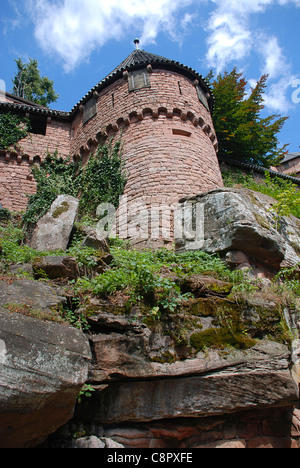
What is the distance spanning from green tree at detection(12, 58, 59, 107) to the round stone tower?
39.9ft

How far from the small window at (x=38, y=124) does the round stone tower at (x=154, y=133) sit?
58.3 inches

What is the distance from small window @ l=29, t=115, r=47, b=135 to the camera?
13094mm

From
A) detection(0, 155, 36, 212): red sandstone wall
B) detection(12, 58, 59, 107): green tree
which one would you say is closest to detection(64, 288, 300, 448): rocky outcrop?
detection(0, 155, 36, 212): red sandstone wall

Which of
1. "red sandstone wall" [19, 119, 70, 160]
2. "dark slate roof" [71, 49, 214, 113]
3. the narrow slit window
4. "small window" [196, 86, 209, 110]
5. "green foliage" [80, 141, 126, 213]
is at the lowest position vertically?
"green foliage" [80, 141, 126, 213]

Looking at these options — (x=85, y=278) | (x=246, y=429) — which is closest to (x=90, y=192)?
(x=85, y=278)

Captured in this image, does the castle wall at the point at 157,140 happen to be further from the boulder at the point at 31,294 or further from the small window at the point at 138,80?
the boulder at the point at 31,294

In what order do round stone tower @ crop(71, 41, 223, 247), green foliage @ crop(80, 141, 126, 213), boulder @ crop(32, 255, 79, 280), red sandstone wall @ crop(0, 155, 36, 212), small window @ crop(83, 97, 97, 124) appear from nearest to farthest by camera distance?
boulder @ crop(32, 255, 79, 280)
round stone tower @ crop(71, 41, 223, 247)
green foliage @ crop(80, 141, 126, 213)
red sandstone wall @ crop(0, 155, 36, 212)
small window @ crop(83, 97, 97, 124)

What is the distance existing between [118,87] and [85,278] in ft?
28.7

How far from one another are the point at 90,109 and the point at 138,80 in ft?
6.96

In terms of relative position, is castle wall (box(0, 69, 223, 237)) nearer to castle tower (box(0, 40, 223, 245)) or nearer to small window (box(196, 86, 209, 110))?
castle tower (box(0, 40, 223, 245))

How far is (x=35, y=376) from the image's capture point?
2707 millimetres

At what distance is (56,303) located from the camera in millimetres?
3666

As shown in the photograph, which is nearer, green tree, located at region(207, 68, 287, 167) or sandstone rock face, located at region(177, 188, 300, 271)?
sandstone rock face, located at region(177, 188, 300, 271)

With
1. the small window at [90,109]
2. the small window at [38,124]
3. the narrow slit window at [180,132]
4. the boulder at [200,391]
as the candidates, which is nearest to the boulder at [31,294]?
the boulder at [200,391]
